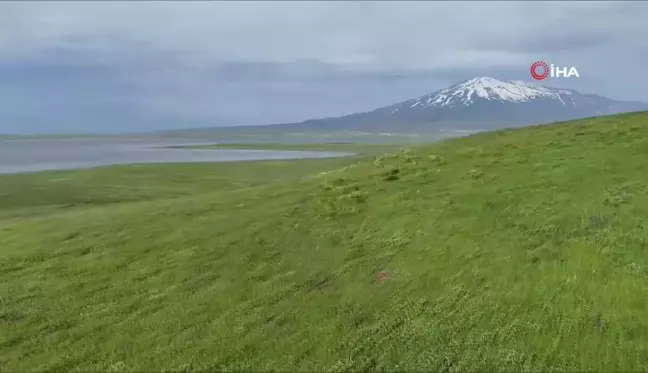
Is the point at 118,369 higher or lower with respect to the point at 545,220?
lower

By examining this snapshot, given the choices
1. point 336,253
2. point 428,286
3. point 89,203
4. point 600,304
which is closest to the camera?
point 600,304

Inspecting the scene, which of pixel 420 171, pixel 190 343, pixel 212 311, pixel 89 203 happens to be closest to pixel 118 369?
pixel 190 343

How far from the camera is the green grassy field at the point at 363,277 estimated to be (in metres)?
9.23

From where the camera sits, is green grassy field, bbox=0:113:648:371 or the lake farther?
the lake

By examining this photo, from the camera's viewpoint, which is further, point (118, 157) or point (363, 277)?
point (118, 157)

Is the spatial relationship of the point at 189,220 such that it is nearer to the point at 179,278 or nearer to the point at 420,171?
the point at 179,278

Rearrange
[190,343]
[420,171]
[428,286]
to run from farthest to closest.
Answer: [420,171] → [428,286] → [190,343]

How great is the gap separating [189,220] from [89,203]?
17.2m

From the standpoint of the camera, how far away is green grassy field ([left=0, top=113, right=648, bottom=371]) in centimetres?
923

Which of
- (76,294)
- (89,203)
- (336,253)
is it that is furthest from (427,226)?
(89,203)

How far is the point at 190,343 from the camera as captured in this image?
374 inches

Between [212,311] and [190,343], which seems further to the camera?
[212,311]

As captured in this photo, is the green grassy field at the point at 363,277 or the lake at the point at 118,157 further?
the lake at the point at 118,157

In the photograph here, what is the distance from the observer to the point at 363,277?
12.1m
